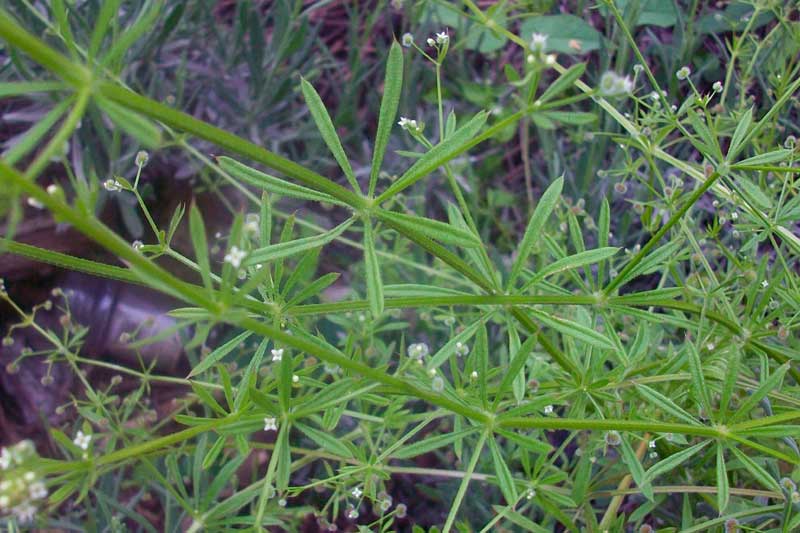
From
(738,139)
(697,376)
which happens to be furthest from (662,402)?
(738,139)

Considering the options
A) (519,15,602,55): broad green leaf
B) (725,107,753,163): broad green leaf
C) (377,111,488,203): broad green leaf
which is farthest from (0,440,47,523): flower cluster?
(519,15,602,55): broad green leaf

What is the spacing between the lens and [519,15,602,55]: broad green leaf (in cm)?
316

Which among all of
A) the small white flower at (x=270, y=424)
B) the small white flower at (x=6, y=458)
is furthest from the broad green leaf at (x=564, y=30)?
the small white flower at (x=6, y=458)

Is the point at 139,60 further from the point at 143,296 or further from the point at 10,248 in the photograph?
the point at 10,248

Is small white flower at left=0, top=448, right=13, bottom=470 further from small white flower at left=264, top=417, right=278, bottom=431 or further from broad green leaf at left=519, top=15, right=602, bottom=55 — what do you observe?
broad green leaf at left=519, top=15, right=602, bottom=55

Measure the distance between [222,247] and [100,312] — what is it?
25.5 inches

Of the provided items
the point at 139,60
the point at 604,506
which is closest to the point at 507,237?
the point at 604,506

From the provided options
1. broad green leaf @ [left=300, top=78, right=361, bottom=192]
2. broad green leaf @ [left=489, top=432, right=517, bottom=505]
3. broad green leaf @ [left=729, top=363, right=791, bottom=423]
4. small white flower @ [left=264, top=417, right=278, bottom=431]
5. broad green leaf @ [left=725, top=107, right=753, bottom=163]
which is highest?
broad green leaf @ [left=300, top=78, right=361, bottom=192]

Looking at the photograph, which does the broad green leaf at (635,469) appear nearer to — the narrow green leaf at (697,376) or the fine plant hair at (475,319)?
the fine plant hair at (475,319)

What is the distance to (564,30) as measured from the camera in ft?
10.5

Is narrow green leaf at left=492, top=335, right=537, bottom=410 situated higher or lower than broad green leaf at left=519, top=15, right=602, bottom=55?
lower

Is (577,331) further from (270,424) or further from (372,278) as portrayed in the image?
(270,424)

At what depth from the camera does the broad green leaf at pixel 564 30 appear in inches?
124

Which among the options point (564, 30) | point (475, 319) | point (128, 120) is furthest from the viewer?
point (564, 30)
